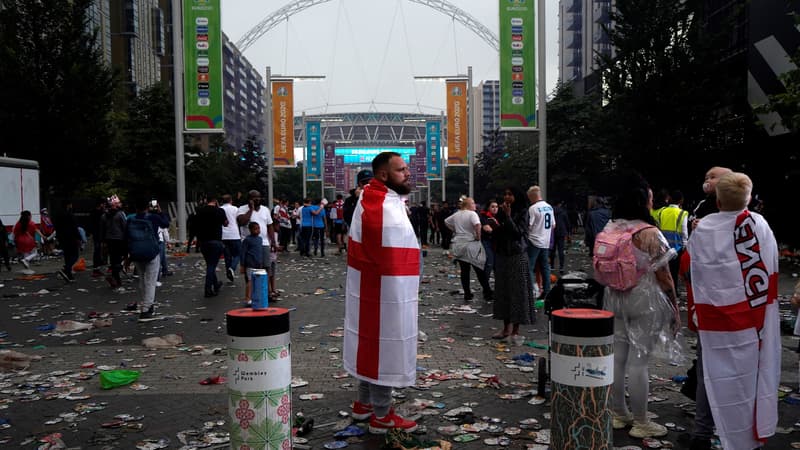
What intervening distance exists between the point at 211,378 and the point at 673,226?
758 cm

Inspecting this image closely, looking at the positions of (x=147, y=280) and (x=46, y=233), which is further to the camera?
(x=46, y=233)

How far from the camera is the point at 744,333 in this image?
410cm

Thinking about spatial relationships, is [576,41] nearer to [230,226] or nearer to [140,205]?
[230,226]

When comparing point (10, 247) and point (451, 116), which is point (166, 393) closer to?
point (10, 247)

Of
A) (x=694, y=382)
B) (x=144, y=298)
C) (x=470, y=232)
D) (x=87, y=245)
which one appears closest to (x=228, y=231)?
(x=144, y=298)

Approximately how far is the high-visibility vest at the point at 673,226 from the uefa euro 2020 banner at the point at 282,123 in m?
23.4

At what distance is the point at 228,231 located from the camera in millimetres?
14055

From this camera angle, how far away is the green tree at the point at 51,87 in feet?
82.0

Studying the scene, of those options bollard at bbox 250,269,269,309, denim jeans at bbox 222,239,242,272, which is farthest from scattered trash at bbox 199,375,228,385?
denim jeans at bbox 222,239,242,272

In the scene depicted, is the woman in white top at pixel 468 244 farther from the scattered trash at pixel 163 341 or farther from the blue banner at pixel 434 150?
the blue banner at pixel 434 150

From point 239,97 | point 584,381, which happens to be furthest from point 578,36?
point 239,97

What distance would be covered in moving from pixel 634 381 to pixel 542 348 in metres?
3.07

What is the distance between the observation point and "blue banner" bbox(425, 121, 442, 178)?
4310 cm

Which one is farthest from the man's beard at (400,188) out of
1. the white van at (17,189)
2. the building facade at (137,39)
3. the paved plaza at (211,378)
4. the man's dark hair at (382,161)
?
the building facade at (137,39)
